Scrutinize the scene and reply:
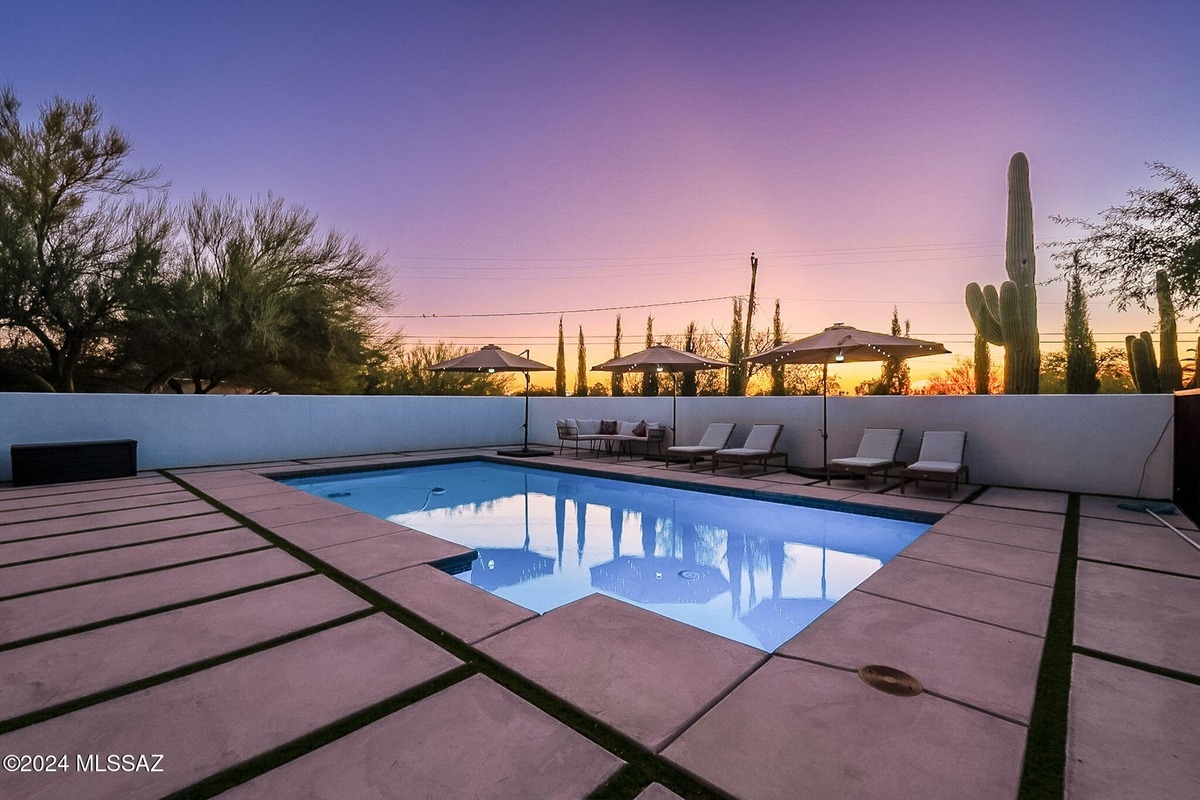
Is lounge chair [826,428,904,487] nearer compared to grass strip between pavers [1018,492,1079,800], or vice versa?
grass strip between pavers [1018,492,1079,800]

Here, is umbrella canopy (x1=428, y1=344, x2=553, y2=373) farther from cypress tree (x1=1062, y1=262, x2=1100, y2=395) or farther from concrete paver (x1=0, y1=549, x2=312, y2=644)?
cypress tree (x1=1062, y1=262, x2=1100, y2=395)

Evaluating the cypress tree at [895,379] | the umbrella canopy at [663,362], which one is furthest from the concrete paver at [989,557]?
the cypress tree at [895,379]

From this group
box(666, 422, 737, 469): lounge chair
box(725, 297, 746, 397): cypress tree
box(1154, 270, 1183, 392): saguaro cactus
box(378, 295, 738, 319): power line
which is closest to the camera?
box(666, 422, 737, 469): lounge chair

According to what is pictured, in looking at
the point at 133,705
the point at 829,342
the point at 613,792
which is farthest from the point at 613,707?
the point at 829,342

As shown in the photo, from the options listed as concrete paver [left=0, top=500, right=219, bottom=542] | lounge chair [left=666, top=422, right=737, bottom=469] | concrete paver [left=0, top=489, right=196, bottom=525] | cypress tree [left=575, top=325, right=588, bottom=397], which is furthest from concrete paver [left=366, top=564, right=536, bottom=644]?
cypress tree [left=575, top=325, right=588, bottom=397]

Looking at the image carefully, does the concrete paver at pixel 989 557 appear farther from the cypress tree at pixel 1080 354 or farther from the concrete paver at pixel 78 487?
the cypress tree at pixel 1080 354

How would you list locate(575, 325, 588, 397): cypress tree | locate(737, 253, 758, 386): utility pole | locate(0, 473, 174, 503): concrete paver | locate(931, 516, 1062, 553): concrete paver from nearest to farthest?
locate(931, 516, 1062, 553): concrete paver → locate(0, 473, 174, 503): concrete paver → locate(737, 253, 758, 386): utility pole → locate(575, 325, 588, 397): cypress tree

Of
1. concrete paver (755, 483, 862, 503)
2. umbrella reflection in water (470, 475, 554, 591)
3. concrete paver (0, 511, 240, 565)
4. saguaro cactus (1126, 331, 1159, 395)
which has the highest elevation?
A: saguaro cactus (1126, 331, 1159, 395)

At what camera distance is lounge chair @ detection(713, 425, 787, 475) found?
7.42m

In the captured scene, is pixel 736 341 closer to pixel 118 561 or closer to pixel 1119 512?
pixel 1119 512

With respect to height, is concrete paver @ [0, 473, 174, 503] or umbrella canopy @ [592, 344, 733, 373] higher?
umbrella canopy @ [592, 344, 733, 373]

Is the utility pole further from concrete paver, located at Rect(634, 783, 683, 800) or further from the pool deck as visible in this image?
concrete paver, located at Rect(634, 783, 683, 800)

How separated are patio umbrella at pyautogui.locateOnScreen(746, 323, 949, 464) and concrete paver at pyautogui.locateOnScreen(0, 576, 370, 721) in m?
5.71

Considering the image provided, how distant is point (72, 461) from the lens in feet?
20.6
